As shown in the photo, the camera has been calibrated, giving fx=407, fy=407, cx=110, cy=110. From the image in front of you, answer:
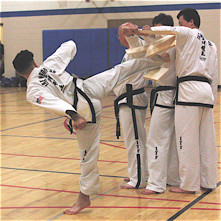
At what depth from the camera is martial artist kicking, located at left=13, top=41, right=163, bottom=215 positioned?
3.76 m

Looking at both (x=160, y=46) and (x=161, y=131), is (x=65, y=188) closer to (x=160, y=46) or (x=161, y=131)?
(x=161, y=131)

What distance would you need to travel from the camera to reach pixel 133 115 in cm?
474

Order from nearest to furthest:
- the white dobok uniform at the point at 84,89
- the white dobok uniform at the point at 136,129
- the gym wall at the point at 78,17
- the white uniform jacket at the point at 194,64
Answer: the white dobok uniform at the point at 84,89
the white uniform jacket at the point at 194,64
the white dobok uniform at the point at 136,129
the gym wall at the point at 78,17

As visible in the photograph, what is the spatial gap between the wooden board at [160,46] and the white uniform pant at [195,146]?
2.43 feet

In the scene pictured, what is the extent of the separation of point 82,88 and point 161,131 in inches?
47.1

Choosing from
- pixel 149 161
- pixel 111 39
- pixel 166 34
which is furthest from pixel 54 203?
pixel 111 39

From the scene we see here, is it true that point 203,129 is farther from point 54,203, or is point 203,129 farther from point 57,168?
point 57,168

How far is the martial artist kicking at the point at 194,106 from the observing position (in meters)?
4.29

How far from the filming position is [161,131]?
4.64 metres

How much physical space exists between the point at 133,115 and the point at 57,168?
1.55m

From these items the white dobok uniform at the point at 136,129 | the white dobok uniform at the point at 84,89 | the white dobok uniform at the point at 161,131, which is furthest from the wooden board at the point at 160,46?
the white dobok uniform at the point at 136,129

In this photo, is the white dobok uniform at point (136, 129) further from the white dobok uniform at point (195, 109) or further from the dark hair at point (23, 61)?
the dark hair at point (23, 61)

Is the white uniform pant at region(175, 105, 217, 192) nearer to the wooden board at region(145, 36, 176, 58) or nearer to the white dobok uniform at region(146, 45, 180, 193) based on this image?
the white dobok uniform at region(146, 45, 180, 193)

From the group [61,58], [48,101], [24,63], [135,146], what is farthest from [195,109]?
[24,63]
